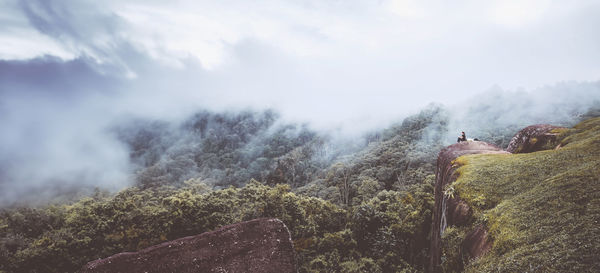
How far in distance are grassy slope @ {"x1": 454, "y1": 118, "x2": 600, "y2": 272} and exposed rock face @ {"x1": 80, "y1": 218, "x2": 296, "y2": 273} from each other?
7385 millimetres

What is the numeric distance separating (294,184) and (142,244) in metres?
72.4

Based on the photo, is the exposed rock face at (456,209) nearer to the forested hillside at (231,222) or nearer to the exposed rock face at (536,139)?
the exposed rock face at (536,139)

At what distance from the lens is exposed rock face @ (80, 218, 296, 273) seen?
10.9 meters

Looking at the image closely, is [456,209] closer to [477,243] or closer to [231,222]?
A: [477,243]

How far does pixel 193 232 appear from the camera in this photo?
22.7m

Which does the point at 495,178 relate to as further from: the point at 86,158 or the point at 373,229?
the point at 86,158

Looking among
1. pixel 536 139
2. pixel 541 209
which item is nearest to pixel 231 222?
pixel 541 209

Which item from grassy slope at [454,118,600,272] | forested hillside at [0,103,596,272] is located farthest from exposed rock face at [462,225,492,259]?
forested hillside at [0,103,596,272]

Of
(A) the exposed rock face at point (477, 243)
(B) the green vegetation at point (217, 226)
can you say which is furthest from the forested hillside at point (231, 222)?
(A) the exposed rock face at point (477, 243)

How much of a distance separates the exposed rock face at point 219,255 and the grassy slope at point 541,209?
739cm

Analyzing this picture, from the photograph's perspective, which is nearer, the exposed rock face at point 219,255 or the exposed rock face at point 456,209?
the exposed rock face at point 456,209

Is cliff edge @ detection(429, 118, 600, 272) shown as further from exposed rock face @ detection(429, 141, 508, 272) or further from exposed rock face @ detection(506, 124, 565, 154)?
exposed rock face @ detection(506, 124, 565, 154)

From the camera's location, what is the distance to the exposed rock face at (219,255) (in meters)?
10.9

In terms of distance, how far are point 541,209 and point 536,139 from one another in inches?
438
